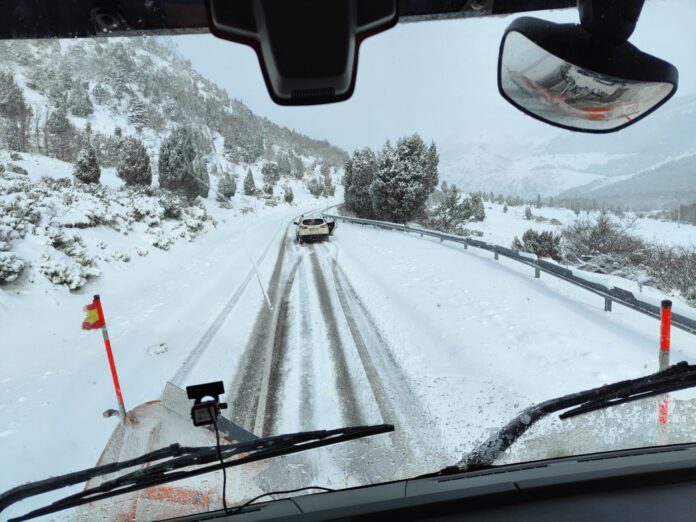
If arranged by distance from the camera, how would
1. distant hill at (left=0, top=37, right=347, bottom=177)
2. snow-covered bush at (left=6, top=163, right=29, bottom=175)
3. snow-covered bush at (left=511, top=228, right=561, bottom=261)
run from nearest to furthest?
distant hill at (left=0, top=37, right=347, bottom=177), snow-covered bush at (left=6, top=163, right=29, bottom=175), snow-covered bush at (left=511, top=228, right=561, bottom=261)

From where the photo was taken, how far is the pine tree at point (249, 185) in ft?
17.1

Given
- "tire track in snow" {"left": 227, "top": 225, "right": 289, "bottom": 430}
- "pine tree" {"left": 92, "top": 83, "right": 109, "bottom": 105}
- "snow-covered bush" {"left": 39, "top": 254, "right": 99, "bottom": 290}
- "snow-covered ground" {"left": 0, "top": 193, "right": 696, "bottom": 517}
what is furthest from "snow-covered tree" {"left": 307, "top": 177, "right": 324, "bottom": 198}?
"snow-covered bush" {"left": 39, "top": 254, "right": 99, "bottom": 290}

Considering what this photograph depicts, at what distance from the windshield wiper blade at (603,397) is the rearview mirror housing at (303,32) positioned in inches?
71.5

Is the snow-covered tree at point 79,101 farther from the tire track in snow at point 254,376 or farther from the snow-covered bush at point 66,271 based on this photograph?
the snow-covered bush at point 66,271

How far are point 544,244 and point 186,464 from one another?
994cm

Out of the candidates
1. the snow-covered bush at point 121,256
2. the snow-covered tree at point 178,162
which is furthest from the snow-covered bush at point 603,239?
the snow-covered bush at point 121,256

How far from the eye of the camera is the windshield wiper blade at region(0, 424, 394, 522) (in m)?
1.67

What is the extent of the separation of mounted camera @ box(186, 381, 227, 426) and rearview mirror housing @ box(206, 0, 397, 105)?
124 cm

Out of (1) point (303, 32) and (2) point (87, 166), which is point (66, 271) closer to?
(2) point (87, 166)

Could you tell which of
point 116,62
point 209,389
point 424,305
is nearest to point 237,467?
point 209,389

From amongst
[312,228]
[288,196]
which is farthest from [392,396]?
[312,228]

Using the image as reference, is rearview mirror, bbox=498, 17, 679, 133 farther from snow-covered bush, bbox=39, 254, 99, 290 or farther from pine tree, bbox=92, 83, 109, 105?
snow-covered bush, bbox=39, 254, 99, 290

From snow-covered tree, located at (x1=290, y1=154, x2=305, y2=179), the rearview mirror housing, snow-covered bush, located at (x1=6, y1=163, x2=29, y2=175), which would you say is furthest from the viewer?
snow-covered bush, located at (x1=6, y1=163, x2=29, y2=175)

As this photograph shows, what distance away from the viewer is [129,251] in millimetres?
7297
